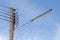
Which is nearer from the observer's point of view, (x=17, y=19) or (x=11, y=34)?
(x=11, y=34)

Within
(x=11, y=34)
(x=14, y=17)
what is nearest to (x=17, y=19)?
(x=14, y=17)

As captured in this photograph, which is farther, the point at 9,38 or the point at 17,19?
the point at 17,19

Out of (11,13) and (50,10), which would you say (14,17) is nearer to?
(11,13)

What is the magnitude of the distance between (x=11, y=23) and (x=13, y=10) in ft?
3.97

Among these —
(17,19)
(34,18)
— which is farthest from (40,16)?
(17,19)

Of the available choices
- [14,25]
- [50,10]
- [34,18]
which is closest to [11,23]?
[14,25]

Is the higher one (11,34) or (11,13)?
(11,13)

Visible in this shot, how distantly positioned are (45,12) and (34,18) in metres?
1.08

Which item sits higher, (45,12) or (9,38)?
(45,12)

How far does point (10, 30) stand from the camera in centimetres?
2123

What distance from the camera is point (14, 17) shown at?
72.7 feet

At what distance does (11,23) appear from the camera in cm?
2156

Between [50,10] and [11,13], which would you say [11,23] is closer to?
[11,13]

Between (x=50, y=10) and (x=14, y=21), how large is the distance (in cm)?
325
